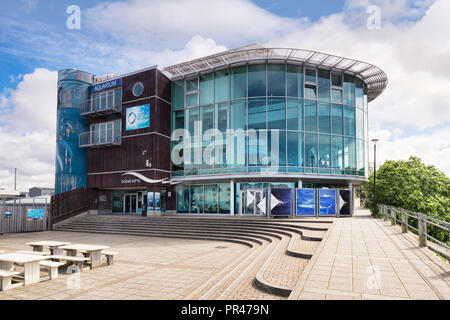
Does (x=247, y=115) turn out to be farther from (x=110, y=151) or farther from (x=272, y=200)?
(x=110, y=151)

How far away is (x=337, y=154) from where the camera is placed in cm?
2441

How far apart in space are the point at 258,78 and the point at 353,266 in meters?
19.3

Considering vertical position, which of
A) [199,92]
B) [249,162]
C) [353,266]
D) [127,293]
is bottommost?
[127,293]

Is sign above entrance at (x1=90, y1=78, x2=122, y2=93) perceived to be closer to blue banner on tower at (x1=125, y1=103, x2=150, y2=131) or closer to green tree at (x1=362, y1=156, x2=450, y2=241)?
blue banner on tower at (x1=125, y1=103, x2=150, y2=131)

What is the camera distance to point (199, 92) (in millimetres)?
26172

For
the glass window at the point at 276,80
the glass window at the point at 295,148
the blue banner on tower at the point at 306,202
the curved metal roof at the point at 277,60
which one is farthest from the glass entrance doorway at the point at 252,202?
the curved metal roof at the point at 277,60

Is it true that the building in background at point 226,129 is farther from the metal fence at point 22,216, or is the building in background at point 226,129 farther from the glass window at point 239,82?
the metal fence at point 22,216

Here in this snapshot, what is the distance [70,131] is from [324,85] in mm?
22400

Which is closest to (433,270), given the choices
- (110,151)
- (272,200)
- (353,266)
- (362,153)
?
(353,266)

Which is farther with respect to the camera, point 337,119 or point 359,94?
point 359,94

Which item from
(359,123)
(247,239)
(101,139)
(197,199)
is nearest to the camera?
(247,239)

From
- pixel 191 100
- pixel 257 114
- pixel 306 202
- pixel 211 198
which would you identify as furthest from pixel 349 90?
pixel 211 198

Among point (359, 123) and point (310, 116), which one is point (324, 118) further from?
point (359, 123)

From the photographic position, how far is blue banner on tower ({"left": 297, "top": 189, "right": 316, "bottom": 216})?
2014 centimetres
